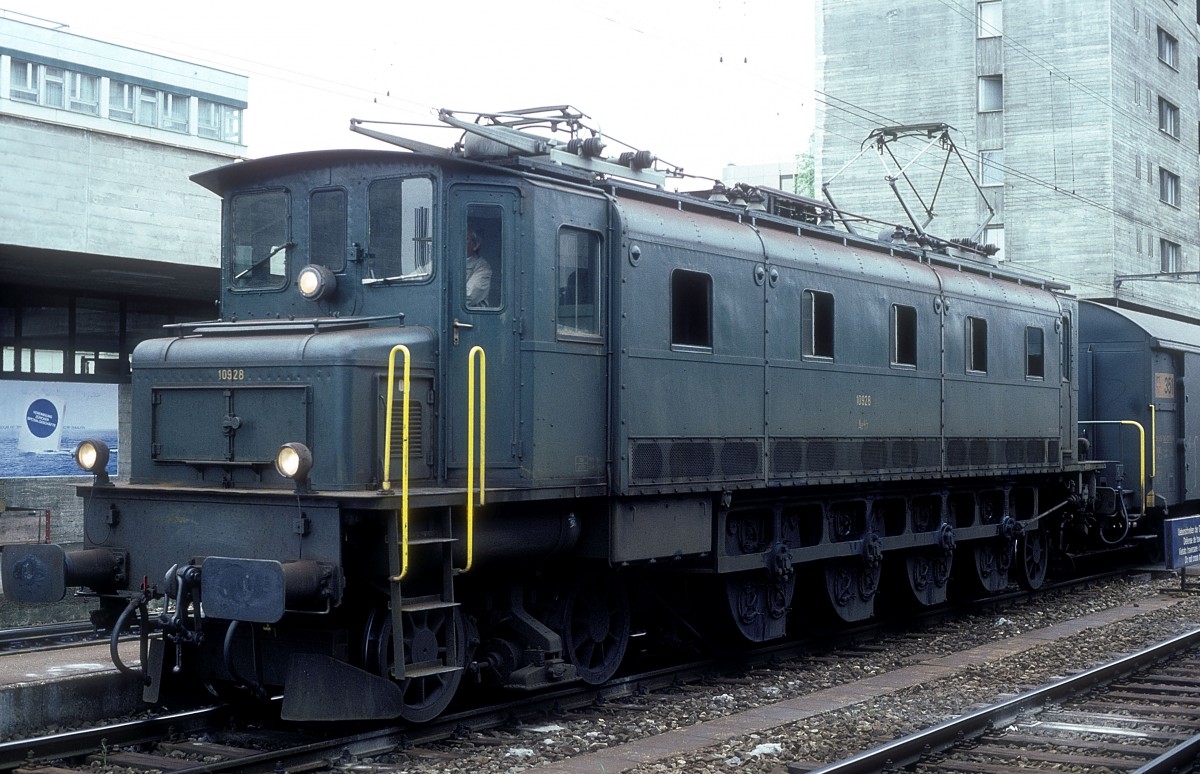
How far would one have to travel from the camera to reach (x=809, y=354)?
41.1 feet

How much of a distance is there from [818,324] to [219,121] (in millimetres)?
57679

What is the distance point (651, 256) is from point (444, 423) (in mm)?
2428

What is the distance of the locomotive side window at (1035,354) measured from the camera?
1677cm

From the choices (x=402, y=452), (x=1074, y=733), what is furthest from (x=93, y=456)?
(x=1074, y=733)

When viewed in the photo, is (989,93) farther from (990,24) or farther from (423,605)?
(423,605)

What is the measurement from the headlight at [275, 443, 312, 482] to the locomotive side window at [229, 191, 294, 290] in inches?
79.8

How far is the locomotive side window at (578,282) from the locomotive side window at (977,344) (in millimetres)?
6706

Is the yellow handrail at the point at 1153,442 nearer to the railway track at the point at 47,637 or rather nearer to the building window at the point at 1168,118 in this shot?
the railway track at the point at 47,637

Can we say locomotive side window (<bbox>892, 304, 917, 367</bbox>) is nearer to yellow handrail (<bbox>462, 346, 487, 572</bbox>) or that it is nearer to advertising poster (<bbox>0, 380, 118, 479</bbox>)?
yellow handrail (<bbox>462, 346, 487, 572</bbox>)

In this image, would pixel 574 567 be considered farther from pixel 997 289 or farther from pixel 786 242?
pixel 997 289

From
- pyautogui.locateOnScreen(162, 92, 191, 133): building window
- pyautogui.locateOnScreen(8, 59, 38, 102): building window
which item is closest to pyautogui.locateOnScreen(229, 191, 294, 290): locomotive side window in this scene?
pyautogui.locateOnScreen(8, 59, 38, 102): building window

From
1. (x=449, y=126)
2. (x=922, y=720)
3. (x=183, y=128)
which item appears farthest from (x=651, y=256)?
(x=183, y=128)

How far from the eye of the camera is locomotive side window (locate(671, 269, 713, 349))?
35.6 ft

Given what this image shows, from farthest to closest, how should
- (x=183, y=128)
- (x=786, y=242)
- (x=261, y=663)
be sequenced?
(x=183, y=128), (x=786, y=242), (x=261, y=663)
